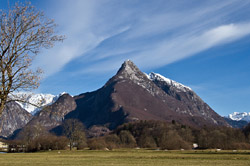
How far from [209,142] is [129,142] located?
6243cm

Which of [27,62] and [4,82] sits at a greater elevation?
[27,62]

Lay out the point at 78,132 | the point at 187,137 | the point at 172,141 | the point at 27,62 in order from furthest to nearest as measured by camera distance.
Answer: the point at 187,137, the point at 78,132, the point at 172,141, the point at 27,62

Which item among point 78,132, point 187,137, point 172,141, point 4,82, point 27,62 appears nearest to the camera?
point 4,82

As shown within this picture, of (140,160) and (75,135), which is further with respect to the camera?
(75,135)

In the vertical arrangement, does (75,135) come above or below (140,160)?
above

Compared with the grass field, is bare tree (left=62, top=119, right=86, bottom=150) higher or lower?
higher

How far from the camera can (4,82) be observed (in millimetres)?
21344

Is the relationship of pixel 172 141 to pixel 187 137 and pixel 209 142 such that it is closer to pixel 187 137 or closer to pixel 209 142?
pixel 209 142

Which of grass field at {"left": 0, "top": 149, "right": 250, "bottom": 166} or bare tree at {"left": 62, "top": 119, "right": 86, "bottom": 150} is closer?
grass field at {"left": 0, "top": 149, "right": 250, "bottom": 166}

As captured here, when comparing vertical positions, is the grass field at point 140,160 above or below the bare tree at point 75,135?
below

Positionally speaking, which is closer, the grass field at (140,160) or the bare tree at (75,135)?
the grass field at (140,160)

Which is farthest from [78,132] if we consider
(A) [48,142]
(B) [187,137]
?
(B) [187,137]

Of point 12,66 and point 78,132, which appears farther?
point 78,132

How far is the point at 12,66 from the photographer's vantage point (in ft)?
73.1
